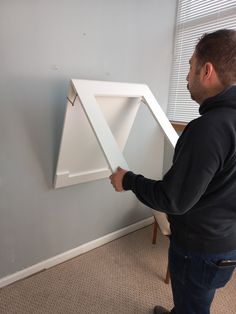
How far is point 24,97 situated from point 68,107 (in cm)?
29

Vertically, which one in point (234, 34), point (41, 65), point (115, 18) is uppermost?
point (115, 18)

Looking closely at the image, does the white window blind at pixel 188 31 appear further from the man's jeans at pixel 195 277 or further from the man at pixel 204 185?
the man's jeans at pixel 195 277

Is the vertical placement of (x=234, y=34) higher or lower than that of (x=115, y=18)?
lower

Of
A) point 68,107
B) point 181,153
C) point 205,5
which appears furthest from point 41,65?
point 205,5

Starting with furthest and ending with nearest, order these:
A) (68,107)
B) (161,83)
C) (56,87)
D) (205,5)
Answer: (161,83) < (205,5) < (56,87) < (68,107)

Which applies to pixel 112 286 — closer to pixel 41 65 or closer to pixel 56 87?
pixel 56 87

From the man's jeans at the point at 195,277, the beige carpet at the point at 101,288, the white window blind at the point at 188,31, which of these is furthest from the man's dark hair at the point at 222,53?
the beige carpet at the point at 101,288

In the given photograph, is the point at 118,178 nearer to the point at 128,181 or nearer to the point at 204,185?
the point at 128,181

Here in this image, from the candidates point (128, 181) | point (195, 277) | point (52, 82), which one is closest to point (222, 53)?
point (128, 181)

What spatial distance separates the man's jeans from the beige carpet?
1.98ft

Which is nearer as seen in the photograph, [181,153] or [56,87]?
[181,153]

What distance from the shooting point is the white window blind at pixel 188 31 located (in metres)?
1.71

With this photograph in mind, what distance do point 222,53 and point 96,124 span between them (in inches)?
23.9

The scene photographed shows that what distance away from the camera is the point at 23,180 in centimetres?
145
